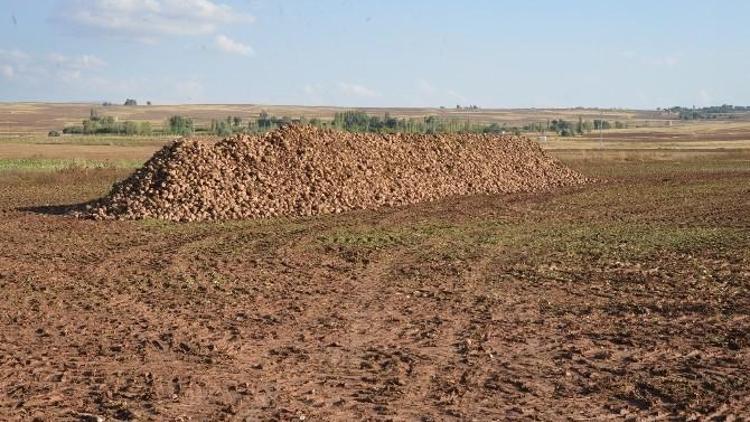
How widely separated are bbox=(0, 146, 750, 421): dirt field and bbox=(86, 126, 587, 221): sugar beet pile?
70.3 inches

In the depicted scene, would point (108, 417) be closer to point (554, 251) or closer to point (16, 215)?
point (554, 251)

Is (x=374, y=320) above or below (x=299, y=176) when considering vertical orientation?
below

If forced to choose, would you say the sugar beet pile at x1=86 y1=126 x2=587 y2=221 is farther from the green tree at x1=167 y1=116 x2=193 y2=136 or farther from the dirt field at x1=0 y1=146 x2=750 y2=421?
the green tree at x1=167 y1=116 x2=193 y2=136

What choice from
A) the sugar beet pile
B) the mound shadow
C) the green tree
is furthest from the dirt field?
the green tree

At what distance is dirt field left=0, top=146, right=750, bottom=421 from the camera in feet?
25.7

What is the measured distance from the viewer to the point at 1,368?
8820 mm

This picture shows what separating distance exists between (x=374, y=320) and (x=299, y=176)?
614 inches

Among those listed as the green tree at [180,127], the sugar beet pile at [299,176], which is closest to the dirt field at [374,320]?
the sugar beet pile at [299,176]

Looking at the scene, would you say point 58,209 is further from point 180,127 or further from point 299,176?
point 180,127

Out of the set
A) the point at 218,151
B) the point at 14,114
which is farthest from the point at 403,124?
the point at 14,114

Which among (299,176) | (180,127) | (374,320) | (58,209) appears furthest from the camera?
(180,127)

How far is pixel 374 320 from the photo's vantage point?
11.2 m

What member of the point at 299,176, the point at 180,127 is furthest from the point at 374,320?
the point at 180,127

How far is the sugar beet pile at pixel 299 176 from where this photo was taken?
23.6 metres
